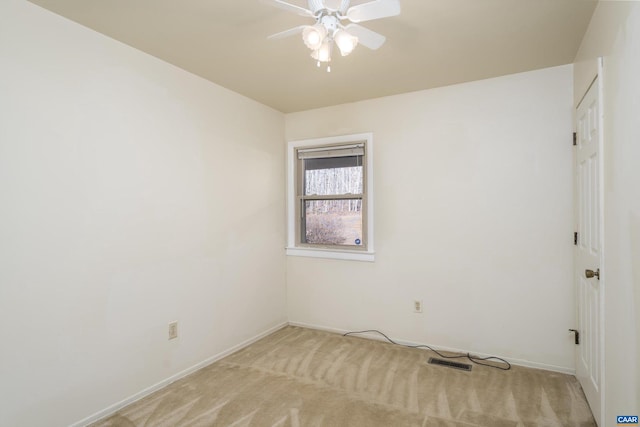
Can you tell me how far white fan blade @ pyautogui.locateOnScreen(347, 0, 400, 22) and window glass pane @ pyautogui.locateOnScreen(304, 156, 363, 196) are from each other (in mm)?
2044

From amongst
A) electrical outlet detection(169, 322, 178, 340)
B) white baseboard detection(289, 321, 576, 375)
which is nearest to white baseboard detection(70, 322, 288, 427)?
electrical outlet detection(169, 322, 178, 340)

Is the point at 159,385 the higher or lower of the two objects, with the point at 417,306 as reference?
lower

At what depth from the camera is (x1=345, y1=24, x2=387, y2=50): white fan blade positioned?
177 centimetres

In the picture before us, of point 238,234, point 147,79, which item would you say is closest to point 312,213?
point 238,234

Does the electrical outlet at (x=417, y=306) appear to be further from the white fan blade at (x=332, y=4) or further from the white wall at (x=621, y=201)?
the white fan blade at (x=332, y=4)

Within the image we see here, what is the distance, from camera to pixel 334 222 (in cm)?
383

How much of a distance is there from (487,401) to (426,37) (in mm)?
2531

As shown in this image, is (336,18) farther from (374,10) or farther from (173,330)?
(173,330)

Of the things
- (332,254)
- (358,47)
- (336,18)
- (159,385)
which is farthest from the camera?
(332,254)

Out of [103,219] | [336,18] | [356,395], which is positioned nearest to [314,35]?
[336,18]

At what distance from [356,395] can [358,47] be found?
251 centimetres

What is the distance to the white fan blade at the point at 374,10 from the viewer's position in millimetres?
1525

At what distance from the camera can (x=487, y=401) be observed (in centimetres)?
233

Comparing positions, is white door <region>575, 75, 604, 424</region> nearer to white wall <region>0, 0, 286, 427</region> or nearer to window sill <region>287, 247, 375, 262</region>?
window sill <region>287, 247, 375, 262</region>
